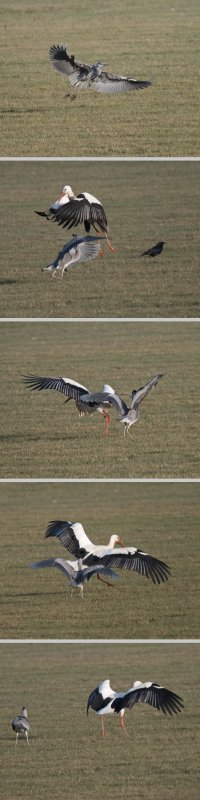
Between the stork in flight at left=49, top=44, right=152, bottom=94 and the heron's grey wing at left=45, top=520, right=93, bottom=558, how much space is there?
3805 millimetres

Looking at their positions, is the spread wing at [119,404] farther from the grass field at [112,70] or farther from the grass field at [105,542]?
the grass field at [112,70]

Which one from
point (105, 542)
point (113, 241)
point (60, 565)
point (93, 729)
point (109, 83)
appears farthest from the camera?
point (113, 241)

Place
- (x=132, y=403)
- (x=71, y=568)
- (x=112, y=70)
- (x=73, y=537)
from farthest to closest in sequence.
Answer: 1. (x=112, y=70)
2. (x=132, y=403)
3. (x=73, y=537)
4. (x=71, y=568)

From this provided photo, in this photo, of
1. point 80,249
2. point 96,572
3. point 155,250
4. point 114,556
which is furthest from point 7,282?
point 96,572

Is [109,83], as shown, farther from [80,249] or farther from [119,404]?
[119,404]

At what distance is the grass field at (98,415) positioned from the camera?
15336 mm

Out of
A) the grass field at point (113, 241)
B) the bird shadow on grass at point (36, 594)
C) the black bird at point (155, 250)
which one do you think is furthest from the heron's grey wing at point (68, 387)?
the black bird at point (155, 250)

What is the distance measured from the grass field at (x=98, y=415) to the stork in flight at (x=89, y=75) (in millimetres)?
2737

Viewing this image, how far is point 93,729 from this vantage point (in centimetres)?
1473

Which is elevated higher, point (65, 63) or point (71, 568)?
point (65, 63)

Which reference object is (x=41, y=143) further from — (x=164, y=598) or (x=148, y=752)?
(x=148, y=752)

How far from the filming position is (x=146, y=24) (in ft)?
64.8

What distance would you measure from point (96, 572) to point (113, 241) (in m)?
3.96

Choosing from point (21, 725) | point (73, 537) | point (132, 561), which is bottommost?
point (21, 725)
